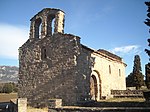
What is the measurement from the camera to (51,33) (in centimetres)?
2056

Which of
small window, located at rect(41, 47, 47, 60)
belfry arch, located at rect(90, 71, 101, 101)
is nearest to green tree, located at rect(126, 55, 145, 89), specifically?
belfry arch, located at rect(90, 71, 101, 101)

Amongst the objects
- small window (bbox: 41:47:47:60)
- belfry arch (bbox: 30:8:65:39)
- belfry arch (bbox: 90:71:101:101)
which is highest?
belfry arch (bbox: 30:8:65:39)

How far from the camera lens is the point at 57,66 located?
63.0 ft

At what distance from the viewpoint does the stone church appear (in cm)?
1839

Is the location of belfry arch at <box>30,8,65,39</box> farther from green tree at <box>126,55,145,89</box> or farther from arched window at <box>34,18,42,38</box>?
green tree at <box>126,55,145,89</box>

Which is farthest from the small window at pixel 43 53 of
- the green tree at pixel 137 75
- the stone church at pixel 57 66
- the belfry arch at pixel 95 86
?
the green tree at pixel 137 75

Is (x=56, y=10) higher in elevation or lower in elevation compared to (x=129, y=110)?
higher

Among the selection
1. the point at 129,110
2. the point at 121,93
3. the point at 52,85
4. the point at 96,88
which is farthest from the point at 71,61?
the point at 121,93

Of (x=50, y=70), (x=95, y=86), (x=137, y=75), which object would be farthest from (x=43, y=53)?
(x=137, y=75)

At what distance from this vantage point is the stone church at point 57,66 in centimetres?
1839

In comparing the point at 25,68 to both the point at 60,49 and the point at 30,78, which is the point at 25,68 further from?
the point at 60,49

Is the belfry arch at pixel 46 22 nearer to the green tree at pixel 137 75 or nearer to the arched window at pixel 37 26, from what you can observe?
the arched window at pixel 37 26

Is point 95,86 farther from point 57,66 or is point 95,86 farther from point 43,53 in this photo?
point 43,53

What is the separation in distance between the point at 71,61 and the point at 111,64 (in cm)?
901
